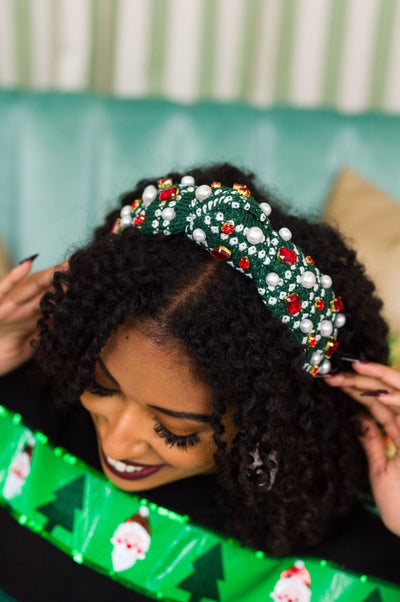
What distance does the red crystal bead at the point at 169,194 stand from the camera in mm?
880

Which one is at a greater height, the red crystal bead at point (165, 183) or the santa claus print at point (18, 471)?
the red crystal bead at point (165, 183)

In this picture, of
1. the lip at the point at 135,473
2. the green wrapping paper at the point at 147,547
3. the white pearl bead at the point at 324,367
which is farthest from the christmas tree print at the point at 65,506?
the white pearl bead at the point at 324,367

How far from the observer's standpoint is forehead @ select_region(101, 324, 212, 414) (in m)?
0.83

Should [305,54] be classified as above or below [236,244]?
above

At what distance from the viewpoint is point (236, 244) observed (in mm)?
807

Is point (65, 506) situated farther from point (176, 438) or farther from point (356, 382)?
point (356, 382)

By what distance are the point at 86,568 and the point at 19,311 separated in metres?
0.43

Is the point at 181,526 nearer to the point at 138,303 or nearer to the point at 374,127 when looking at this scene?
the point at 138,303

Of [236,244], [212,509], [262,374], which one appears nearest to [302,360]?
[262,374]

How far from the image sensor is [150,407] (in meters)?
0.86

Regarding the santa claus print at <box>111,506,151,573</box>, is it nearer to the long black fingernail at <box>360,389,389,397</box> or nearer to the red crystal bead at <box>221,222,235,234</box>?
the long black fingernail at <box>360,389,389,397</box>

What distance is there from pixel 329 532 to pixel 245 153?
92cm

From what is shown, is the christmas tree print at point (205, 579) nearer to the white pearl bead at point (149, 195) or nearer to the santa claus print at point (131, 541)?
the santa claus print at point (131, 541)

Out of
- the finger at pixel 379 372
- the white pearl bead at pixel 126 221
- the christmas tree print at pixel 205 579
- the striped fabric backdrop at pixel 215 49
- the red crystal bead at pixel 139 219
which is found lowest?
the christmas tree print at pixel 205 579
